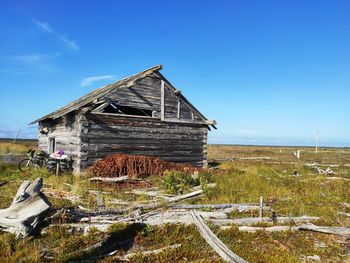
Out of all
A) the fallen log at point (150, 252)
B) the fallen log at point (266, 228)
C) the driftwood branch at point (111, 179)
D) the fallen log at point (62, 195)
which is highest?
the driftwood branch at point (111, 179)

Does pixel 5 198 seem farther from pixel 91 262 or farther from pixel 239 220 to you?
pixel 239 220

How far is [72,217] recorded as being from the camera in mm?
6887

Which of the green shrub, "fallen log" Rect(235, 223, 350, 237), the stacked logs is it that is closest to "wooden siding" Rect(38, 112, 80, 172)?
the stacked logs

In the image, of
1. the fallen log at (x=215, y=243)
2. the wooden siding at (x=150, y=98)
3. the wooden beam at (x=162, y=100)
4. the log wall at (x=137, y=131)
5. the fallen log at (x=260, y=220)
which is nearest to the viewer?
the fallen log at (x=215, y=243)

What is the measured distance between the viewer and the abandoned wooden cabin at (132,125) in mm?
14820

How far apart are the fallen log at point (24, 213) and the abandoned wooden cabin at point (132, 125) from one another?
8.60 metres

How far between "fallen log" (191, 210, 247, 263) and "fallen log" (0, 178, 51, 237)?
10.1 ft

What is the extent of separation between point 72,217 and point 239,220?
153 inches

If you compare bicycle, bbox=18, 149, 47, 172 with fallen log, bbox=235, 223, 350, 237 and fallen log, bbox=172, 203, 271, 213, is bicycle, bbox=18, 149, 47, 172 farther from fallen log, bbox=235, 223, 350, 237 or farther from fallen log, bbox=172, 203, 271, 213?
fallen log, bbox=235, 223, 350, 237

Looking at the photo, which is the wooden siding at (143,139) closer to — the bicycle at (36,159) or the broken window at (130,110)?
the broken window at (130,110)

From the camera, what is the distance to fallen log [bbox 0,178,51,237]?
18.7 ft

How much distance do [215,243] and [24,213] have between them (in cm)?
361

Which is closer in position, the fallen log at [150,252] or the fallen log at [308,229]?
the fallen log at [150,252]

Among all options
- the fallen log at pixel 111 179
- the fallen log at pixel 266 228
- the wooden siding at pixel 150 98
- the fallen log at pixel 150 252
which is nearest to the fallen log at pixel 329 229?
the fallen log at pixel 266 228
